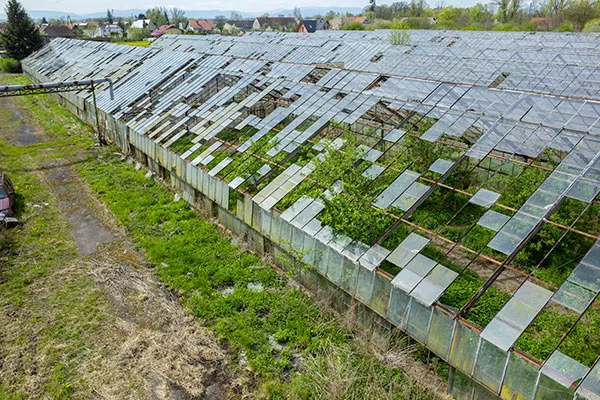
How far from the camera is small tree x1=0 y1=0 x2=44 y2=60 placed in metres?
64.4

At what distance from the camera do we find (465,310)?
378 inches

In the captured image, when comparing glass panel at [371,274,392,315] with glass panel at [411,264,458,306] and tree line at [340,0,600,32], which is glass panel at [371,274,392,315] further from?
tree line at [340,0,600,32]

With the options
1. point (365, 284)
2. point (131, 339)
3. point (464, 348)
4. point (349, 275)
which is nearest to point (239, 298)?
point (131, 339)

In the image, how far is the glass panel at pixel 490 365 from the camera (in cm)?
869

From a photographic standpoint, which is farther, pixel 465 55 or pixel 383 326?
pixel 465 55

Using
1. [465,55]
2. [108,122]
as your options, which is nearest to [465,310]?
[108,122]

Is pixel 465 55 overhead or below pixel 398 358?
overhead

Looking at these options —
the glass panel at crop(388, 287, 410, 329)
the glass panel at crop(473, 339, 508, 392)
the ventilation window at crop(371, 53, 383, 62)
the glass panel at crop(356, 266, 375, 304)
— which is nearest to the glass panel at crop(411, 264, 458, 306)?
the glass panel at crop(388, 287, 410, 329)

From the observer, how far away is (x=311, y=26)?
13112 cm

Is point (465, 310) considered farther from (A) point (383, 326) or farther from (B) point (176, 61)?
(B) point (176, 61)

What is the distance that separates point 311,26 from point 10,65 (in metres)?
87.9

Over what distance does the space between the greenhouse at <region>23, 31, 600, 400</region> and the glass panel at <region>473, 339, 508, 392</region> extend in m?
0.04

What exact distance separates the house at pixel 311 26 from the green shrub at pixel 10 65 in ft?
248

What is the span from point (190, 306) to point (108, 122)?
20.3 metres
